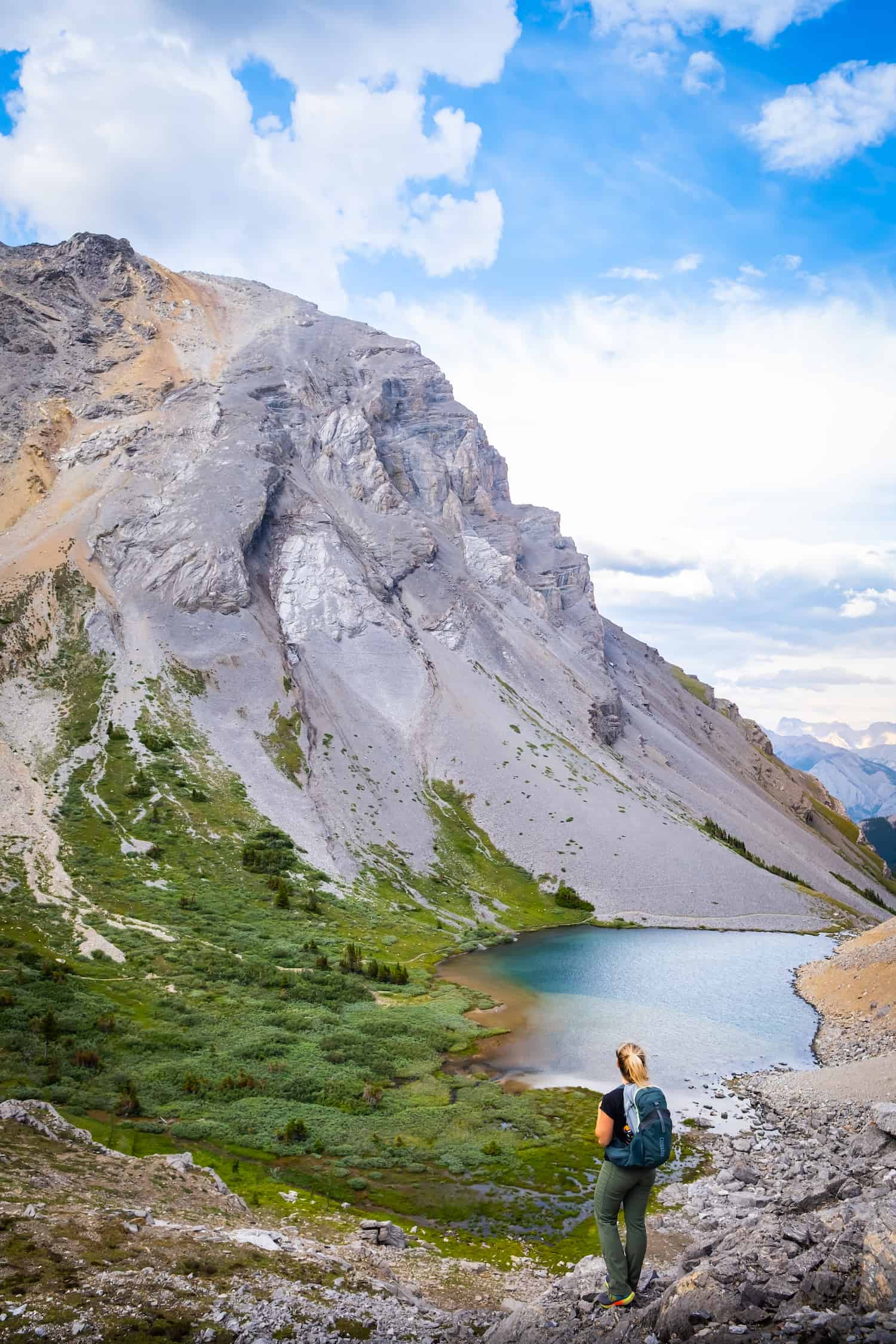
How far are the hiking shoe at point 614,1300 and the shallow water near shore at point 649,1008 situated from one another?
21955 mm

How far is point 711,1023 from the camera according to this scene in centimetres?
4681

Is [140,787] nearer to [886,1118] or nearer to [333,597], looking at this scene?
[333,597]

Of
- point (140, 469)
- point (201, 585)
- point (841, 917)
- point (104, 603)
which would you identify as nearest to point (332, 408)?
point (140, 469)

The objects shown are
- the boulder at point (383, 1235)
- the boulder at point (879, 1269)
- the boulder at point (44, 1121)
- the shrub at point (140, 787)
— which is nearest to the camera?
the boulder at point (879, 1269)

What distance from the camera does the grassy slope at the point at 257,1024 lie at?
25.5 meters

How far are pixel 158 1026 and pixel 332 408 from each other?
122242mm

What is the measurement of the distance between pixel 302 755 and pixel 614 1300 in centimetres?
7871

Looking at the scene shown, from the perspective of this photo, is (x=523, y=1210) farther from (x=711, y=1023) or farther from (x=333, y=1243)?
(x=711, y=1023)

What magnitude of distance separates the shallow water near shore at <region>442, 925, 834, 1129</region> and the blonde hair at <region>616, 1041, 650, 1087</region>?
79.5 feet

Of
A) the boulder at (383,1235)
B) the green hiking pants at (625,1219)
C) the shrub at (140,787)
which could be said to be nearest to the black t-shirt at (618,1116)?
the green hiking pants at (625,1219)

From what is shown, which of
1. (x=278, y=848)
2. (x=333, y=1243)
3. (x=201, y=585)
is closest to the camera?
(x=333, y=1243)

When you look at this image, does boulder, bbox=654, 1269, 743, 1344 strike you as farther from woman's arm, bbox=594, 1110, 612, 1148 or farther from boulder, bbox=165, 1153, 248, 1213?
boulder, bbox=165, 1153, 248, 1213

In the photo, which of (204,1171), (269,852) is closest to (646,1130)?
(204,1171)

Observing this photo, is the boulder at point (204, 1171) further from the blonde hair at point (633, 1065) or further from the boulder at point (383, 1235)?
the blonde hair at point (633, 1065)
